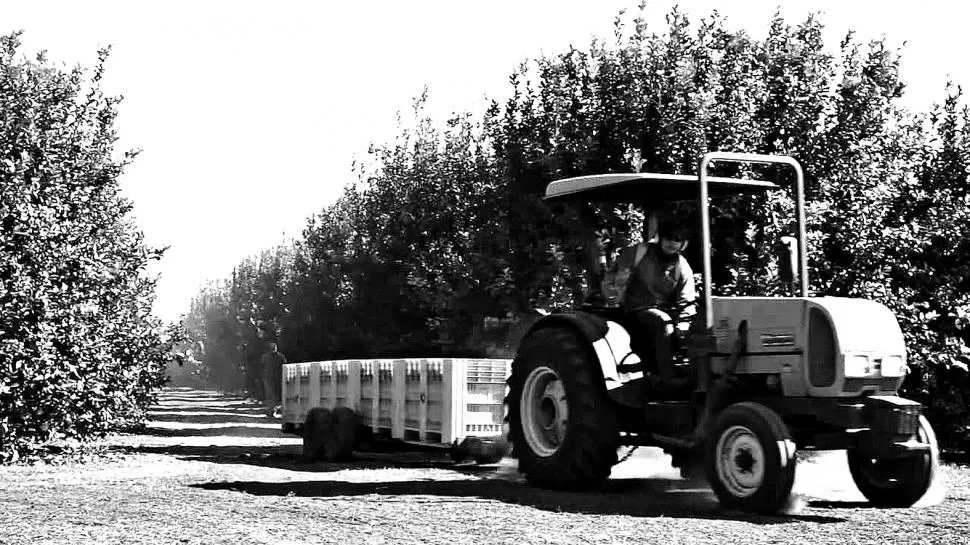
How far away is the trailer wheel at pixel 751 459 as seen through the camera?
33.7 ft

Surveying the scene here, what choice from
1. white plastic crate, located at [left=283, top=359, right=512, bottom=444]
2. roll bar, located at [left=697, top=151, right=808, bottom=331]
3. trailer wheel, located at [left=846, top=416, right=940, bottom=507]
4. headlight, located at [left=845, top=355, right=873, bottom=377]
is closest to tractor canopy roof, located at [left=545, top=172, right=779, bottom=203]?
roll bar, located at [left=697, top=151, right=808, bottom=331]

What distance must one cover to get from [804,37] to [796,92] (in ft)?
4.27

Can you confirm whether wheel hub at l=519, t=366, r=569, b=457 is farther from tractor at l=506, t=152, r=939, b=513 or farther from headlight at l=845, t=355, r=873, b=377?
headlight at l=845, t=355, r=873, b=377

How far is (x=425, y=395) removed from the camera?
17.0 metres

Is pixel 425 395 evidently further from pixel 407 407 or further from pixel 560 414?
pixel 560 414

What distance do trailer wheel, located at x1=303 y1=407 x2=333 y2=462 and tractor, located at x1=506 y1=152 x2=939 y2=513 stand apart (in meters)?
5.77

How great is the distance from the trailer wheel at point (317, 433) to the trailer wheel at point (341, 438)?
0.21ft

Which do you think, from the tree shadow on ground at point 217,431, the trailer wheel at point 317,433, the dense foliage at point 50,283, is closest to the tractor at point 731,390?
the trailer wheel at point 317,433

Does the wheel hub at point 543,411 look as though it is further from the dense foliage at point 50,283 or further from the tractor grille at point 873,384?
the dense foliage at point 50,283

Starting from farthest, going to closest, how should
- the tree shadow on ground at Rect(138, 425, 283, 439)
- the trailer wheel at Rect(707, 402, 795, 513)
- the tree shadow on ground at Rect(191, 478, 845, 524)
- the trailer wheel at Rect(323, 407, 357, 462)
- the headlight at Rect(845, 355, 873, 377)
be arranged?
the tree shadow on ground at Rect(138, 425, 283, 439)
the trailer wheel at Rect(323, 407, 357, 462)
the tree shadow on ground at Rect(191, 478, 845, 524)
the headlight at Rect(845, 355, 873, 377)
the trailer wheel at Rect(707, 402, 795, 513)

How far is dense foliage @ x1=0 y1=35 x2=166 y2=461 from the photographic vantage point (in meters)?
17.3

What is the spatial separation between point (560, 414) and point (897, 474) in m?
3.16

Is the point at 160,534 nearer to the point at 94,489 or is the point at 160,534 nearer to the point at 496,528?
the point at 496,528

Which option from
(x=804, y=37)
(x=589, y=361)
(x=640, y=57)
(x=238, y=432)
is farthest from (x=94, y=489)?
(x=238, y=432)
